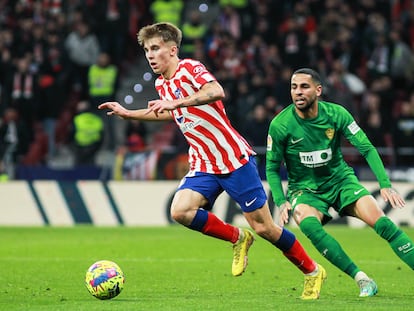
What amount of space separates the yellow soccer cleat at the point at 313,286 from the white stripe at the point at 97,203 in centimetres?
996

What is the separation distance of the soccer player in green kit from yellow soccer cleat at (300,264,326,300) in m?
0.18

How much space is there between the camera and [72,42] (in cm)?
2261

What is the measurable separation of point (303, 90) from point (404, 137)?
1068cm

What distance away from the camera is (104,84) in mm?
21281

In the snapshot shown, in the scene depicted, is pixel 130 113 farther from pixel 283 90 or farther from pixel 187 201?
pixel 283 90

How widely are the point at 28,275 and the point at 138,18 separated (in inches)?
556

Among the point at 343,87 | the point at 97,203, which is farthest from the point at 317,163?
the point at 343,87

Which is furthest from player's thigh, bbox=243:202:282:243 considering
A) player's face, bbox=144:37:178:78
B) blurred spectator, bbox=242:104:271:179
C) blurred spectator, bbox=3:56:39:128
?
blurred spectator, bbox=3:56:39:128

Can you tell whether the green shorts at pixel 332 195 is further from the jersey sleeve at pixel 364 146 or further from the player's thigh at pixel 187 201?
the player's thigh at pixel 187 201

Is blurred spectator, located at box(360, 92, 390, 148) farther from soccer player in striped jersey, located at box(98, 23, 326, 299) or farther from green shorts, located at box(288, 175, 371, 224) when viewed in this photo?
soccer player in striped jersey, located at box(98, 23, 326, 299)

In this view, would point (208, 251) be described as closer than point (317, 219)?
No

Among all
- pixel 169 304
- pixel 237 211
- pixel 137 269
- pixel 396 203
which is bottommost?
pixel 237 211

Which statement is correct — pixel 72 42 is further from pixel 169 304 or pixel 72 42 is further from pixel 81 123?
pixel 169 304

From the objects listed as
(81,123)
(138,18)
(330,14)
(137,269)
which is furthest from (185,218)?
(138,18)
